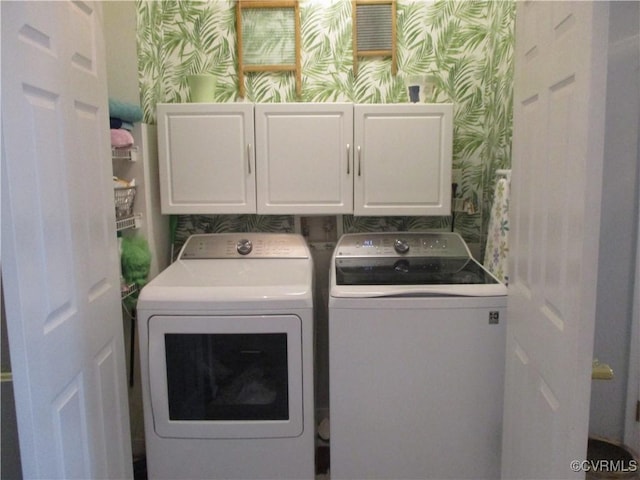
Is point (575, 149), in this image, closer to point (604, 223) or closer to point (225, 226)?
point (604, 223)

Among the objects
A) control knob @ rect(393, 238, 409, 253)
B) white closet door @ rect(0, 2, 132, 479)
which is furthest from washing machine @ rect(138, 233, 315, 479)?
control knob @ rect(393, 238, 409, 253)

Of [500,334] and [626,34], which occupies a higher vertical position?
[626,34]

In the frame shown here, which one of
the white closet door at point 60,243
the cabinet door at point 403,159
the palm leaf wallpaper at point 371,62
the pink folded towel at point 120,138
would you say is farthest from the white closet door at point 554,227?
the pink folded towel at point 120,138

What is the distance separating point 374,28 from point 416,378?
67.9 inches

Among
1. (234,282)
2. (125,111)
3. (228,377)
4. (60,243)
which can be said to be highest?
(125,111)

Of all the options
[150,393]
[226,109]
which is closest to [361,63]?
[226,109]

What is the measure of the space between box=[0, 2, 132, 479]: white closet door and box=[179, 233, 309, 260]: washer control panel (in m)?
0.76

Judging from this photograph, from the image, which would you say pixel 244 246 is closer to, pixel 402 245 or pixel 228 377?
pixel 228 377

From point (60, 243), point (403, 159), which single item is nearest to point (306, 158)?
point (403, 159)

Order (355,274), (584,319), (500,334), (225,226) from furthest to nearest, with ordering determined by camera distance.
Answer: (225,226), (355,274), (500,334), (584,319)

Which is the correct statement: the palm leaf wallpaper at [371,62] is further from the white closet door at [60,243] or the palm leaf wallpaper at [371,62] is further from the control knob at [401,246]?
the white closet door at [60,243]

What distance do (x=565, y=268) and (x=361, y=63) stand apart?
5.50 feet

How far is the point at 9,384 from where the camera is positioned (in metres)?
1.14

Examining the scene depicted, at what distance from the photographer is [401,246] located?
2232mm
